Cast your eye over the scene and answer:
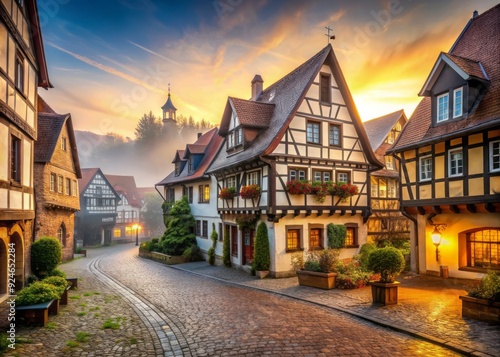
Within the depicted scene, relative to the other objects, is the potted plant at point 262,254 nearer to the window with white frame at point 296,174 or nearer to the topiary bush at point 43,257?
the window with white frame at point 296,174

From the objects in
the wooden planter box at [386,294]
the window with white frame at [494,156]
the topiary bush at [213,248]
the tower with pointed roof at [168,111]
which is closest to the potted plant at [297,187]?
the wooden planter box at [386,294]

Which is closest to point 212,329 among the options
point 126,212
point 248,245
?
point 248,245

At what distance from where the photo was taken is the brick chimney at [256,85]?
26.4 metres

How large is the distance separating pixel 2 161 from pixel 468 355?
13914mm

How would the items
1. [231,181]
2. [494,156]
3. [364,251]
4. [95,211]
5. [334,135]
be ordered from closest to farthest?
[494,156] → [334,135] → [364,251] → [231,181] → [95,211]

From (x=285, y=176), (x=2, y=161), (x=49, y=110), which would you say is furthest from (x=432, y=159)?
(x=49, y=110)

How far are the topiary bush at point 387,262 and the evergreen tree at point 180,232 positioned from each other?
Answer: 18988mm

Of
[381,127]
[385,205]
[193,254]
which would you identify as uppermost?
[381,127]

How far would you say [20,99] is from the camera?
1262 cm

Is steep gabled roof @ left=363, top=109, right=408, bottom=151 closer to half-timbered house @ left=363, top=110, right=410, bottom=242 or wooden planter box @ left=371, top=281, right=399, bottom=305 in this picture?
half-timbered house @ left=363, top=110, right=410, bottom=242

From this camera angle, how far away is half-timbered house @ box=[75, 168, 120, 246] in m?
48.3

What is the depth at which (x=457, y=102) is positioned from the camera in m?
15.0

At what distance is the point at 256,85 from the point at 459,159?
1603 cm

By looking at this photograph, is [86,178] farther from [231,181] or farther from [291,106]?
[291,106]
